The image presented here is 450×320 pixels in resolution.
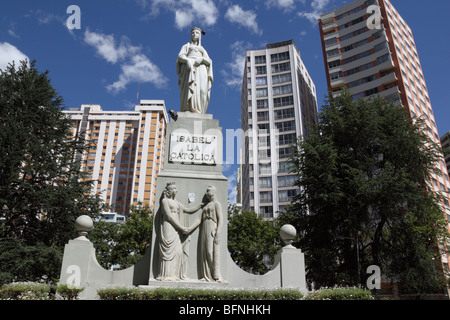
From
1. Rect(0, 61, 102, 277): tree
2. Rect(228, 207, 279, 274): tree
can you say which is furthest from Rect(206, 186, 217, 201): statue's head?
Rect(228, 207, 279, 274): tree

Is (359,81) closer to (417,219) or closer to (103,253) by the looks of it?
(417,219)

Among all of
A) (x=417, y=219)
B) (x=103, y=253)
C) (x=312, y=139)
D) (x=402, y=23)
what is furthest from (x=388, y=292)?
(x=402, y=23)

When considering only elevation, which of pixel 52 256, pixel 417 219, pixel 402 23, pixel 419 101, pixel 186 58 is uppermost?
pixel 402 23

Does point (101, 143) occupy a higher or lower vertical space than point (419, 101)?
higher

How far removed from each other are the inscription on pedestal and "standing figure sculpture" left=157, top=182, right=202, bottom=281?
4.30 feet

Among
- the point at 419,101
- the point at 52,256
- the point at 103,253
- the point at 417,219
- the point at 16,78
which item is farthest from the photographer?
the point at 419,101

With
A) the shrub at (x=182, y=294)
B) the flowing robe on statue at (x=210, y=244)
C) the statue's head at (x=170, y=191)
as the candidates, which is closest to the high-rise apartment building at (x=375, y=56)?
the flowing robe on statue at (x=210, y=244)

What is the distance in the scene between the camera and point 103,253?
3397 centimetres

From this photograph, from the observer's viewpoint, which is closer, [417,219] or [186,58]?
[186,58]

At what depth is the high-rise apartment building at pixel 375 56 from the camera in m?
59.1

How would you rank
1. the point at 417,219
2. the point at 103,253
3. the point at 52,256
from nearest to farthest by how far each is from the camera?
the point at 52,256 → the point at 417,219 → the point at 103,253

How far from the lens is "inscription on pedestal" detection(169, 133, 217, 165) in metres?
11.4

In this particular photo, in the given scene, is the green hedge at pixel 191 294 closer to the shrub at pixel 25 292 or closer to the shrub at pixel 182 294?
the shrub at pixel 182 294

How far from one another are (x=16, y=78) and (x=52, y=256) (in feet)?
41.4
